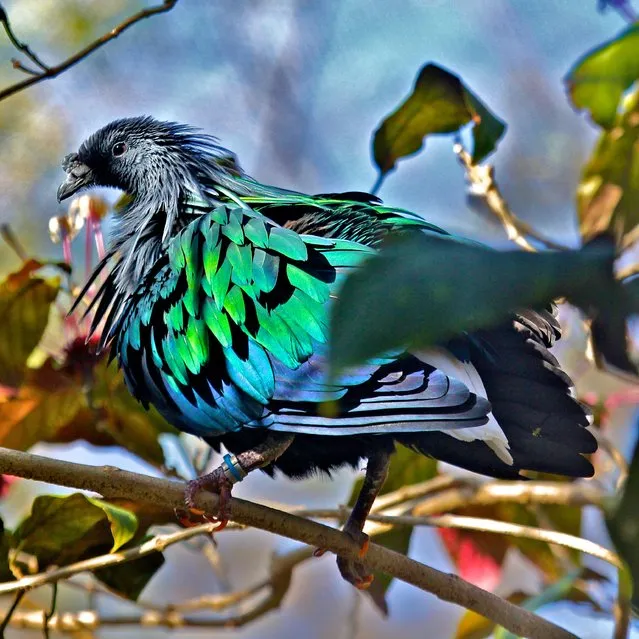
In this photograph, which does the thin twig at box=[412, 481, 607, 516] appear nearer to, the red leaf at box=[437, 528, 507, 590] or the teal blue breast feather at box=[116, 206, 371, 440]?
the red leaf at box=[437, 528, 507, 590]

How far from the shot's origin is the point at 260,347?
2305 millimetres

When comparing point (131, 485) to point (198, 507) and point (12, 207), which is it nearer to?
point (198, 507)

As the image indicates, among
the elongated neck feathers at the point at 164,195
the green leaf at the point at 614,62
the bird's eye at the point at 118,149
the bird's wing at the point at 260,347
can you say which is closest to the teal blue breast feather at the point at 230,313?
the bird's wing at the point at 260,347

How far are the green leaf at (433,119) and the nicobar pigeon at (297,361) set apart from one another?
0.36 m

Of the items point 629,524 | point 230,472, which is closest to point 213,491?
point 230,472

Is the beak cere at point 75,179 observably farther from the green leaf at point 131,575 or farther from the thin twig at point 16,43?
the green leaf at point 131,575

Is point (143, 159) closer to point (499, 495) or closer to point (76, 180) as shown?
point (76, 180)

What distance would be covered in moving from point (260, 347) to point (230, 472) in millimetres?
298

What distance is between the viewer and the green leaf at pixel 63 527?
2268 mm

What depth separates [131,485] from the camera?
1.94 metres

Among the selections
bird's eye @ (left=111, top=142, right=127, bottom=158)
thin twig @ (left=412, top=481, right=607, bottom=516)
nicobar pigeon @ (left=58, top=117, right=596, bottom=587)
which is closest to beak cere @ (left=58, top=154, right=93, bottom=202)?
bird's eye @ (left=111, top=142, right=127, bottom=158)

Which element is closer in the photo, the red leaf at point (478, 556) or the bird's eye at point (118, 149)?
the bird's eye at point (118, 149)

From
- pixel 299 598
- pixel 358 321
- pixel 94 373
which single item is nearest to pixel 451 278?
pixel 358 321

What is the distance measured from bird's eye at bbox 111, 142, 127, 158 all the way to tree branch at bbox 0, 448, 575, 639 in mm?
1268
